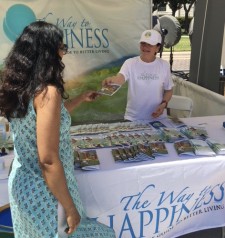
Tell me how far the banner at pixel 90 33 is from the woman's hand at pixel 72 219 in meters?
2.78

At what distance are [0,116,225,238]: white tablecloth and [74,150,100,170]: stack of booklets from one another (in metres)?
0.03

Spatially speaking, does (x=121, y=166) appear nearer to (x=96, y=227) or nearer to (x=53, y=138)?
(x=96, y=227)

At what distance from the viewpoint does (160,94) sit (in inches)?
114

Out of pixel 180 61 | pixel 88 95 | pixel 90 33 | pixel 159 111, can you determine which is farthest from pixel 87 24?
pixel 180 61

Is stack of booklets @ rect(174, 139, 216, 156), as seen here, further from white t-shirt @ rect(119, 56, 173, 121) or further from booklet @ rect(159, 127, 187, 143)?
white t-shirt @ rect(119, 56, 173, 121)

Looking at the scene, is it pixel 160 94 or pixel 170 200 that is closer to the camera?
pixel 170 200

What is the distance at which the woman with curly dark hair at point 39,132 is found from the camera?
1.33 m

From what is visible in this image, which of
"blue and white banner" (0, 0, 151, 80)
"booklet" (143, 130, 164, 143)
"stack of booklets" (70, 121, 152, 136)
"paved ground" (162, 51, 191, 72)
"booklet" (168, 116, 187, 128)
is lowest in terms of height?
"paved ground" (162, 51, 191, 72)

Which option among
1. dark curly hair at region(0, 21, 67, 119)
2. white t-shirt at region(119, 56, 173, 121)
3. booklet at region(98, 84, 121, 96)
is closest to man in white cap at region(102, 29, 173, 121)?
white t-shirt at region(119, 56, 173, 121)

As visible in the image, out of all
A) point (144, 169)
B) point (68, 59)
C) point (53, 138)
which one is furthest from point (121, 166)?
point (68, 59)

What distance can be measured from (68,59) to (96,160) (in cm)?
233

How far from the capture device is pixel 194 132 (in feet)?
7.88

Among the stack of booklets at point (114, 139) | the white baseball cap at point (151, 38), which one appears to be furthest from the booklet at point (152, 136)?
the white baseball cap at point (151, 38)

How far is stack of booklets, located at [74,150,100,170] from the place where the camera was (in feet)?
6.29
